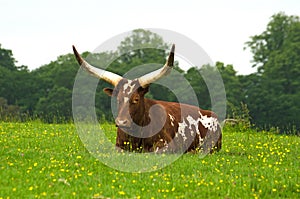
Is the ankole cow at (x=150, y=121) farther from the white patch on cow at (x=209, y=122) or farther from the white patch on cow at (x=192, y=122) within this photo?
the white patch on cow at (x=209, y=122)

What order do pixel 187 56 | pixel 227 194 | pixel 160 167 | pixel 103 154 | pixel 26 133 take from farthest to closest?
1. pixel 26 133
2. pixel 187 56
3. pixel 103 154
4. pixel 160 167
5. pixel 227 194

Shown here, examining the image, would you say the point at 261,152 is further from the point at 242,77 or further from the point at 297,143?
the point at 242,77

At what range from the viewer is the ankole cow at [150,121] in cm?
1429

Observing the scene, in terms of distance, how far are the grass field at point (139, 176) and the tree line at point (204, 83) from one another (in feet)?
151

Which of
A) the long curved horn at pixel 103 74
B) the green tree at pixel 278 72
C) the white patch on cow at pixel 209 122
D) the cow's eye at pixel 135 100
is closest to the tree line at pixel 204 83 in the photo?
the green tree at pixel 278 72

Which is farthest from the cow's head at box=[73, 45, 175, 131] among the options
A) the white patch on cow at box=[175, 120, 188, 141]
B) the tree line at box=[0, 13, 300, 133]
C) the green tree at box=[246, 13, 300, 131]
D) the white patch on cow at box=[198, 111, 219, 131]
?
the green tree at box=[246, 13, 300, 131]

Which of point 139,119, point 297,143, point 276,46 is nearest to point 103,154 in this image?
point 139,119

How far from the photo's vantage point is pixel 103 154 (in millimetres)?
13508

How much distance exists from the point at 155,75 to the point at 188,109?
312 cm

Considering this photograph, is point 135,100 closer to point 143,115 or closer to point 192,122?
point 143,115

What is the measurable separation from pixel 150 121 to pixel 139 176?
4.10 meters

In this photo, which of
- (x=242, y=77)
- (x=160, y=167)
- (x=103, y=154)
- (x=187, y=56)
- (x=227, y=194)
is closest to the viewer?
(x=227, y=194)

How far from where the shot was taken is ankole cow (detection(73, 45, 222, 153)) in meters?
14.3

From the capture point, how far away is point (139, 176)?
1121 cm
